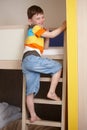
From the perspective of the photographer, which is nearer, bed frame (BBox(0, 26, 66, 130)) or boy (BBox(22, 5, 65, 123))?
boy (BBox(22, 5, 65, 123))

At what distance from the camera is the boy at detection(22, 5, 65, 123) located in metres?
2.10

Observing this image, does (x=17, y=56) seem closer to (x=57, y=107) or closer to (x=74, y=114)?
(x=74, y=114)

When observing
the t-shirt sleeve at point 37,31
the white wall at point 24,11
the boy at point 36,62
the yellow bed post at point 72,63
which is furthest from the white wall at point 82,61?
the white wall at point 24,11

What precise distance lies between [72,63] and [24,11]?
5.07 feet

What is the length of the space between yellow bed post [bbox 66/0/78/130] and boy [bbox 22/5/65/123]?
0.12m

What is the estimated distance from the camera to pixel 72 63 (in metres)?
2.01

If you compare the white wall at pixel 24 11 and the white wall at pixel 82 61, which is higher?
the white wall at pixel 24 11

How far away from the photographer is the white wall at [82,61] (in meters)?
1.99

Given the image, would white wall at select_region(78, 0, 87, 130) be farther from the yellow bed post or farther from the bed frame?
the bed frame

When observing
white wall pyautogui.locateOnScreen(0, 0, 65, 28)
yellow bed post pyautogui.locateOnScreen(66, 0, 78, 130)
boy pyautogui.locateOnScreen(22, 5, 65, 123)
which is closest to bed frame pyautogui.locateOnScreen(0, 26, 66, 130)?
boy pyautogui.locateOnScreen(22, 5, 65, 123)

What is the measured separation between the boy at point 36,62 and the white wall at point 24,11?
1.01 metres

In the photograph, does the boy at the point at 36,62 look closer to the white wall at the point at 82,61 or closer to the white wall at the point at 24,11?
the white wall at the point at 82,61

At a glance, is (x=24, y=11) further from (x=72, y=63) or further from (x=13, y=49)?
(x=72, y=63)

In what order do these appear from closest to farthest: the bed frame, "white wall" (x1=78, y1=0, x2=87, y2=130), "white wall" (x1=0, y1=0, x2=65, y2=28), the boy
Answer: "white wall" (x1=78, y1=0, x2=87, y2=130)
the boy
the bed frame
"white wall" (x1=0, y1=0, x2=65, y2=28)
